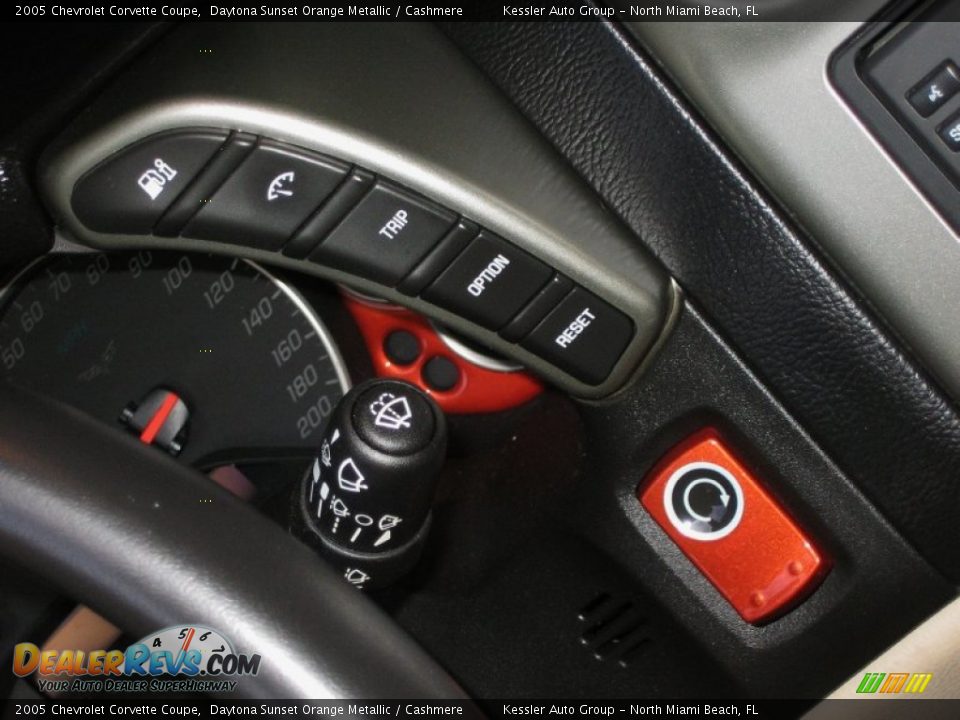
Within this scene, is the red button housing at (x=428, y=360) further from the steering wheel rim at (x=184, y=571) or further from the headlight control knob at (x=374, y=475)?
the steering wheel rim at (x=184, y=571)

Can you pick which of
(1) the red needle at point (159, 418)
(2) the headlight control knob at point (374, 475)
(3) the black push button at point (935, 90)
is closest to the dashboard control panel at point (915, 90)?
(3) the black push button at point (935, 90)

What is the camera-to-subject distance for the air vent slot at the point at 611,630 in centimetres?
77

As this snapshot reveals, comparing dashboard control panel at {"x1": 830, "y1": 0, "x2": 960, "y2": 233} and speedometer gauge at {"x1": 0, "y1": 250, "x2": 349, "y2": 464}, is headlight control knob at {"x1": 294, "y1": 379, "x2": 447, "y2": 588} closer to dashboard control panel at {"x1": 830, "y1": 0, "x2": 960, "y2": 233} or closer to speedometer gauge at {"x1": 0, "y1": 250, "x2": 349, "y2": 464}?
speedometer gauge at {"x1": 0, "y1": 250, "x2": 349, "y2": 464}

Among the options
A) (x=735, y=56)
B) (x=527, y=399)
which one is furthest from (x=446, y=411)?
(x=735, y=56)

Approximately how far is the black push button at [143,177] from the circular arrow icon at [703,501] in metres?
0.33

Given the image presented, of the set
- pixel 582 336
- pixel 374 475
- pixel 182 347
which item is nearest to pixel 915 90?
pixel 582 336

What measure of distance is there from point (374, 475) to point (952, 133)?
337mm

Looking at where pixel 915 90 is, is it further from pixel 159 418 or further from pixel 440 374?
pixel 159 418

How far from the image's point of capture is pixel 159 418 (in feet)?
2.40

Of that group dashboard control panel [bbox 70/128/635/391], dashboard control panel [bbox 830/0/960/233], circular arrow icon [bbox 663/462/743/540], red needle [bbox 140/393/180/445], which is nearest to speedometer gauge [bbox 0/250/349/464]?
red needle [bbox 140/393/180/445]

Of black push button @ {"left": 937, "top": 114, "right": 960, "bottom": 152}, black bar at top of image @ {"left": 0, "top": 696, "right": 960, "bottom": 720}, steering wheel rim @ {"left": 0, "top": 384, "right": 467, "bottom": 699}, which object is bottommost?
black bar at top of image @ {"left": 0, "top": 696, "right": 960, "bottom": 720}

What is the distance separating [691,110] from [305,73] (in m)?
0.21

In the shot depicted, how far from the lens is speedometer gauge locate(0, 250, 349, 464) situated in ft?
2.42

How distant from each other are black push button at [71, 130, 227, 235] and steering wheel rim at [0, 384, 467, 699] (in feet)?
0.66
